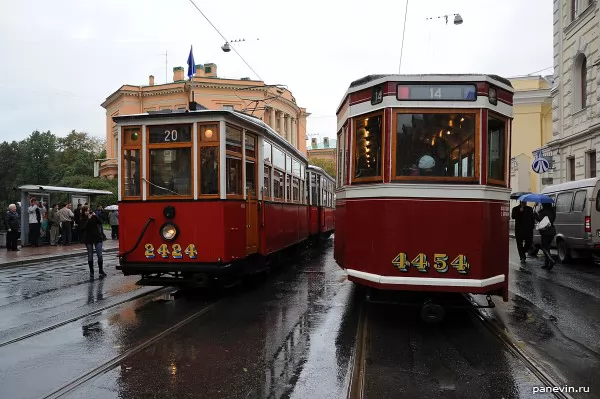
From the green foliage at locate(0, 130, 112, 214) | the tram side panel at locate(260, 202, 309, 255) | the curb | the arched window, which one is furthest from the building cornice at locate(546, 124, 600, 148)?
the green foliage at locate(0, 130, 112, 214)

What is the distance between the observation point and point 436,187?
20.0 ft

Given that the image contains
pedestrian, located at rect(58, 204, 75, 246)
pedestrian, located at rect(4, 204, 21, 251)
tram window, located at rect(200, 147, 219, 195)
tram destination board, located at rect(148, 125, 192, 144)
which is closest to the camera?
tram window, located at rect(200, 147, 219, 195)

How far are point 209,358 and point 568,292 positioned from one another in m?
7.33

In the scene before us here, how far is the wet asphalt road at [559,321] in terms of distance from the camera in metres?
5.00

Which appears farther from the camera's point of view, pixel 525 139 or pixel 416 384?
pixel 525 139

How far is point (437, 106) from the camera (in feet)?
20.1

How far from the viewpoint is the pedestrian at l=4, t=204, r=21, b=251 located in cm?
1707

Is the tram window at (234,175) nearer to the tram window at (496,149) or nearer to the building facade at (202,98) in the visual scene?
the tram window at (496,149)

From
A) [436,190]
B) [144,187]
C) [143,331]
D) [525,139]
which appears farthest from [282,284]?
[525,139]

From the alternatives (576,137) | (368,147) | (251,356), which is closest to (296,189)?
(368,147)

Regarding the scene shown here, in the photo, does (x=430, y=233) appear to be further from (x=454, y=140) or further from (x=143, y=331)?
(x=143, y=331)

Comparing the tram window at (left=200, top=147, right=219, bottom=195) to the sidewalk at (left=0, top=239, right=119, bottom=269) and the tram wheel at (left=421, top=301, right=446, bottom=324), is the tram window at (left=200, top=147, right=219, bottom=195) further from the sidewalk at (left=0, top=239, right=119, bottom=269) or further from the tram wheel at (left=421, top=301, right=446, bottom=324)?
the sidewalk at (left=0, top=239, right=119, bottom=269)

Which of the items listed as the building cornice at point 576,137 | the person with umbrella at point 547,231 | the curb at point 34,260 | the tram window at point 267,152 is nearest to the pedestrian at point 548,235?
the person with umbrella at point 547,231

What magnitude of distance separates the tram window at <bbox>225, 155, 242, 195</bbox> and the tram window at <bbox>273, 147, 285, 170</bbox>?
224 cm
